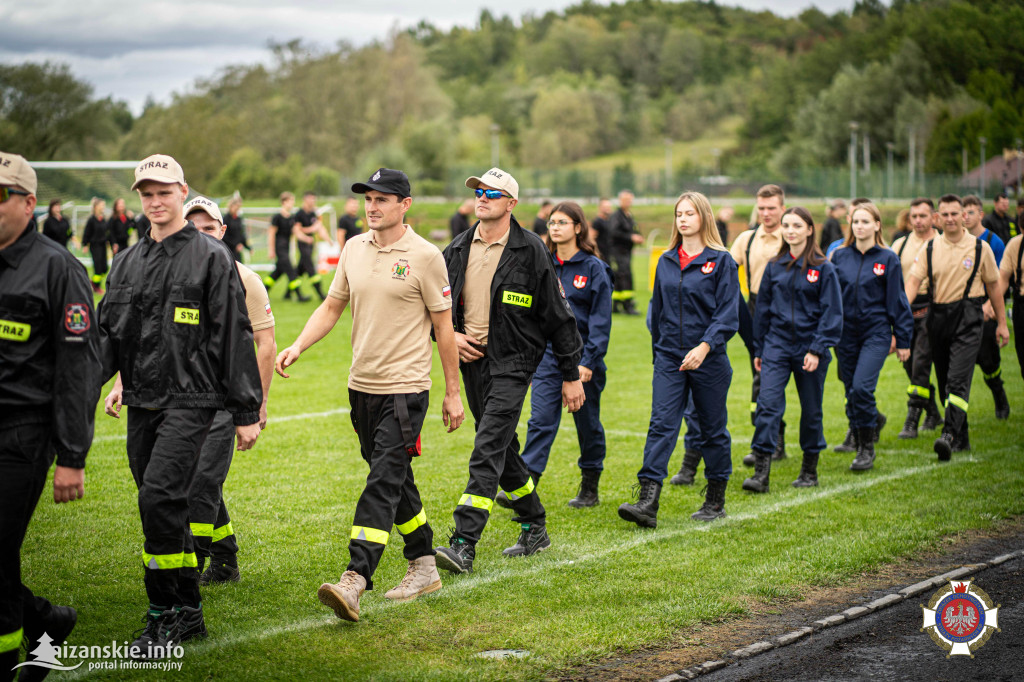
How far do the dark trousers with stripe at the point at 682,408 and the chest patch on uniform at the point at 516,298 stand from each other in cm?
129

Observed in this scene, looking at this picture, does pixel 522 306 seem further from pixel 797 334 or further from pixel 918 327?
pixel 918 327

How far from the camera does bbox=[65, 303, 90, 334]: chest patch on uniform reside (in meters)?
4.00

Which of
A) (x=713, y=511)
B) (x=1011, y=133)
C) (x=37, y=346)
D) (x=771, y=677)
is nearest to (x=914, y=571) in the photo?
(x=713, y=511)

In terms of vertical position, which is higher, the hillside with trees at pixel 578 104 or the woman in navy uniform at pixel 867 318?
the hillside with trees at pixel 578 104

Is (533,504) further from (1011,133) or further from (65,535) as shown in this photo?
(1011,133)

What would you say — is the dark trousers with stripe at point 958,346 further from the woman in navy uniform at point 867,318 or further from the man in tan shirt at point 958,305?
the woman in navy uniform at point 867,318

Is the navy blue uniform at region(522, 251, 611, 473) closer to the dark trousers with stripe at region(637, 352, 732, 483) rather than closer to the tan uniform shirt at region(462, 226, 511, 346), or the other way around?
the dark trousers with stripe at region(637, 352, 732, 483)

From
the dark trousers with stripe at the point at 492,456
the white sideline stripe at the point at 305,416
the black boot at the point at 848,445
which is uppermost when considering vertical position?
the dark trousers with stripe at the point at 492,456

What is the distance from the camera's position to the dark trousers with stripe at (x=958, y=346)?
29.8 ft

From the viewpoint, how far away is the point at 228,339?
4.61 metres

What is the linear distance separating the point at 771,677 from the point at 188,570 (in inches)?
106

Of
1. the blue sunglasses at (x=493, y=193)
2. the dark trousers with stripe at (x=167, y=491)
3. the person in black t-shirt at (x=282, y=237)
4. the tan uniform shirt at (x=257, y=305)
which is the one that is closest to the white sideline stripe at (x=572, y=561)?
the dark trousers with stripe at (x=167, y=491)

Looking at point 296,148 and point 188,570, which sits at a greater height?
point 296,148

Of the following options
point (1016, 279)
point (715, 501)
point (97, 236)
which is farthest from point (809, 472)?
point (97, 236)
